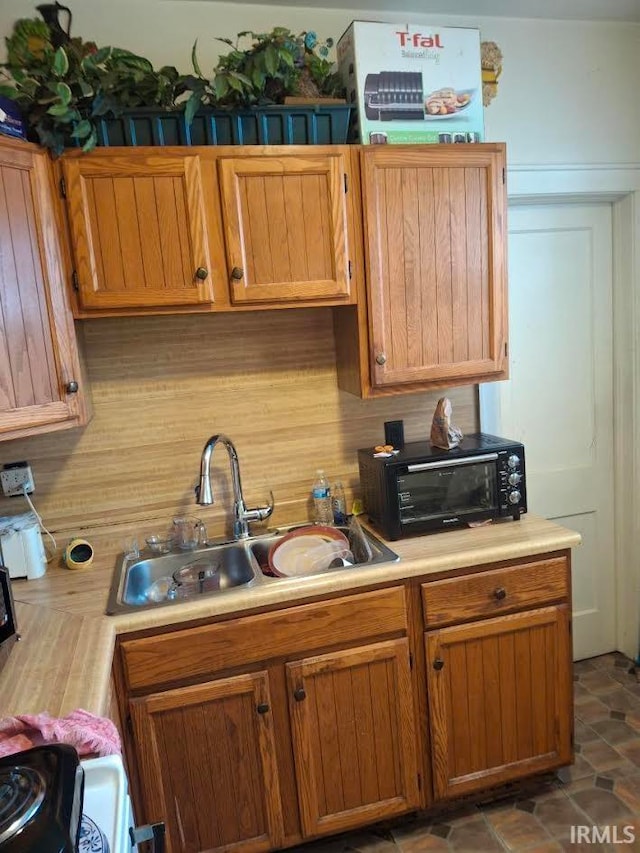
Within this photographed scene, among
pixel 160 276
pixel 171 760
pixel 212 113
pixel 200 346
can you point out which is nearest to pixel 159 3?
pixel 212 113

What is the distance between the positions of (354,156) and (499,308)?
0.69m

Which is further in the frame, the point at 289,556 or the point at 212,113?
the point at 289,556

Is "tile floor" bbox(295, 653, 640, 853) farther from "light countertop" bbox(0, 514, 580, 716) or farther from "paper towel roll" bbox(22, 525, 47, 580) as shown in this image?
"paper towel roll" bbox(22, 525, 47, 580)

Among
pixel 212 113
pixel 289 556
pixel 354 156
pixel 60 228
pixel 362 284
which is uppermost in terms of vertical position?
pixel 212 113

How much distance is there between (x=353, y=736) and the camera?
71.6 inches

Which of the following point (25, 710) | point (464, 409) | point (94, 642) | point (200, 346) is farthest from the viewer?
point (464, 409)

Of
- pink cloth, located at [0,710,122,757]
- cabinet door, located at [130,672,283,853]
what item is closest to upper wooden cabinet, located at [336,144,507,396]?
cabinet door, located at [130,672,283,853]

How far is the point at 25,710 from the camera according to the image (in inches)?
47.7

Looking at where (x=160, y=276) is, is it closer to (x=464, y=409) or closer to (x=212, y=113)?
(x=212, y=113)

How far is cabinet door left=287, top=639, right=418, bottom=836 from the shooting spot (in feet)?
5.80

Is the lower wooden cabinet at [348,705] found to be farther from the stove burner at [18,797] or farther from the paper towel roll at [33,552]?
the stove burner at [18,797]

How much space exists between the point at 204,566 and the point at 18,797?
4.25ft

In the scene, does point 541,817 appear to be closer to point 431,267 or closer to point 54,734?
point 54,734

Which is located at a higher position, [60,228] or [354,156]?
[354,156]
